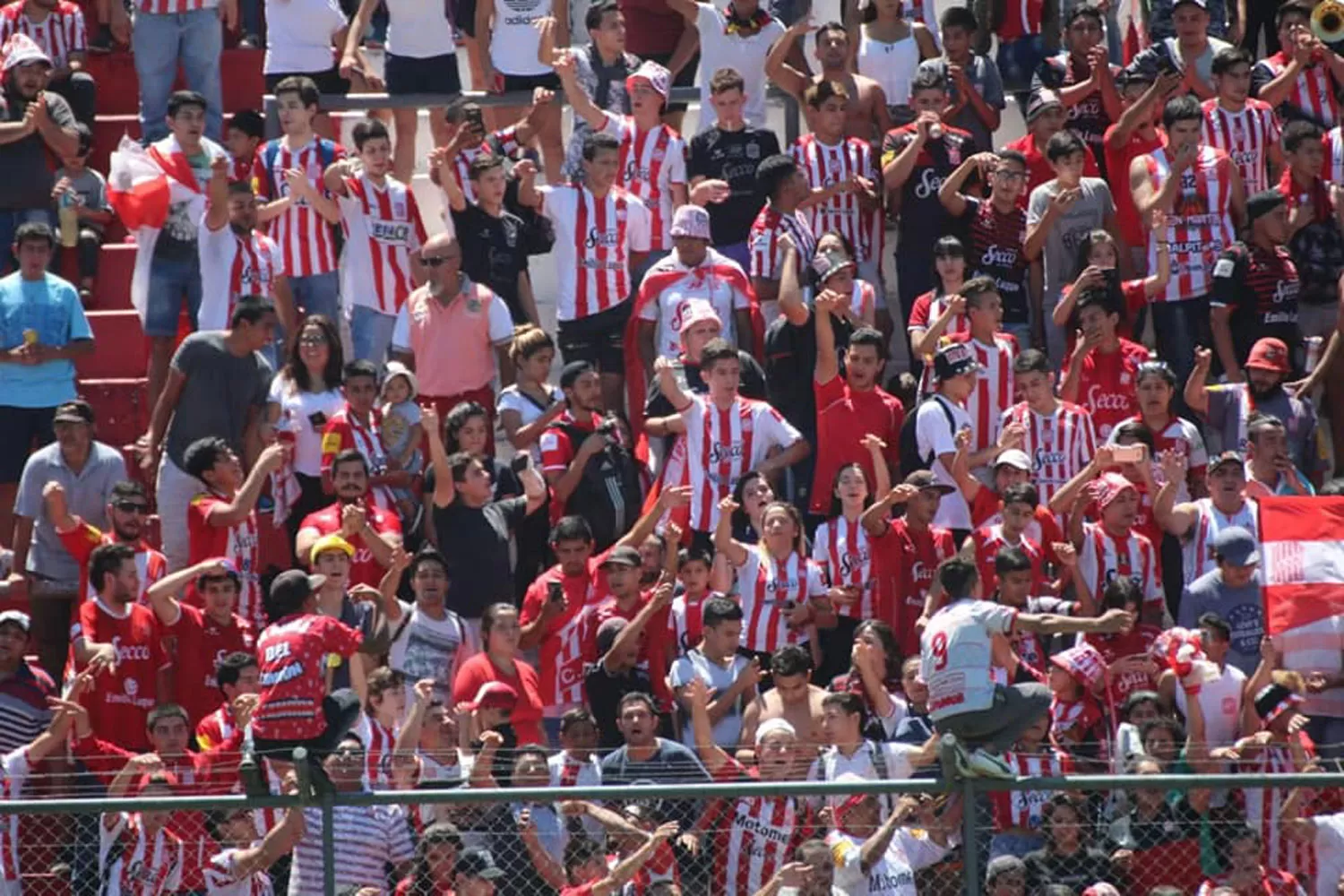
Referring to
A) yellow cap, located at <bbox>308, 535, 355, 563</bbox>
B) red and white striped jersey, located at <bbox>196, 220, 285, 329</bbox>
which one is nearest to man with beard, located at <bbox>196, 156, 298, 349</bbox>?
red and white striped jersey, located at <bbox>196, 220, 285, 329</bbox>

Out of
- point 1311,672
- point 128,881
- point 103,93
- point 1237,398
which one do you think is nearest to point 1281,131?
point 1237,398

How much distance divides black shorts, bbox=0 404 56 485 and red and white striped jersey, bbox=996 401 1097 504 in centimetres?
493

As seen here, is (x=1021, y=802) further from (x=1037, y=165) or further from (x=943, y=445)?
(x=1037, y=165)

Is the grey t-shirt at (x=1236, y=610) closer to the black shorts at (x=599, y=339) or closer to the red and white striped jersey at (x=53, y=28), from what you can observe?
the black shorts at (x=599, y=339)

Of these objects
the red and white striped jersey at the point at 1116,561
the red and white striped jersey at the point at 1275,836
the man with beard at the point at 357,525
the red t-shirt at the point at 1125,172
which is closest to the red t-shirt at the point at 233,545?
the man with beard at the point at 357,525

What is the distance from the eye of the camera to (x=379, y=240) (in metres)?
16.5

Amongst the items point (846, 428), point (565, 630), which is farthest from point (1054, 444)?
point (565, 630)

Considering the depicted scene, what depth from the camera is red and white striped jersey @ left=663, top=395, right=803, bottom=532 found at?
49.4 ft

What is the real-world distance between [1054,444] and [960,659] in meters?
3.20

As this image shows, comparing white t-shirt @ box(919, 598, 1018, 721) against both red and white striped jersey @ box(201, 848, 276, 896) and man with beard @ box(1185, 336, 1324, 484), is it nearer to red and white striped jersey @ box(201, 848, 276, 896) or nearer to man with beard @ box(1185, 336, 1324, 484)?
red and white striped jersey @ box(201, 848, 276, 896)

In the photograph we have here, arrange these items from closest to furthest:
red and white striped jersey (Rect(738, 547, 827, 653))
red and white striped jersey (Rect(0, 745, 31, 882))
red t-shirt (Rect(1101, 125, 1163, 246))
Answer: red and white striped jersey (Rect(0, 745, 31, 882))
red and white striped jersey (Rect(738, 547, 827, 653))
red t-shirt (Rect(1101, 125, 1163, 246))

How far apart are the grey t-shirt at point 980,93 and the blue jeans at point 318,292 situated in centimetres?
366

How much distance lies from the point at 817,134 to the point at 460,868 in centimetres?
649

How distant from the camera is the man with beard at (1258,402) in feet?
52.6
